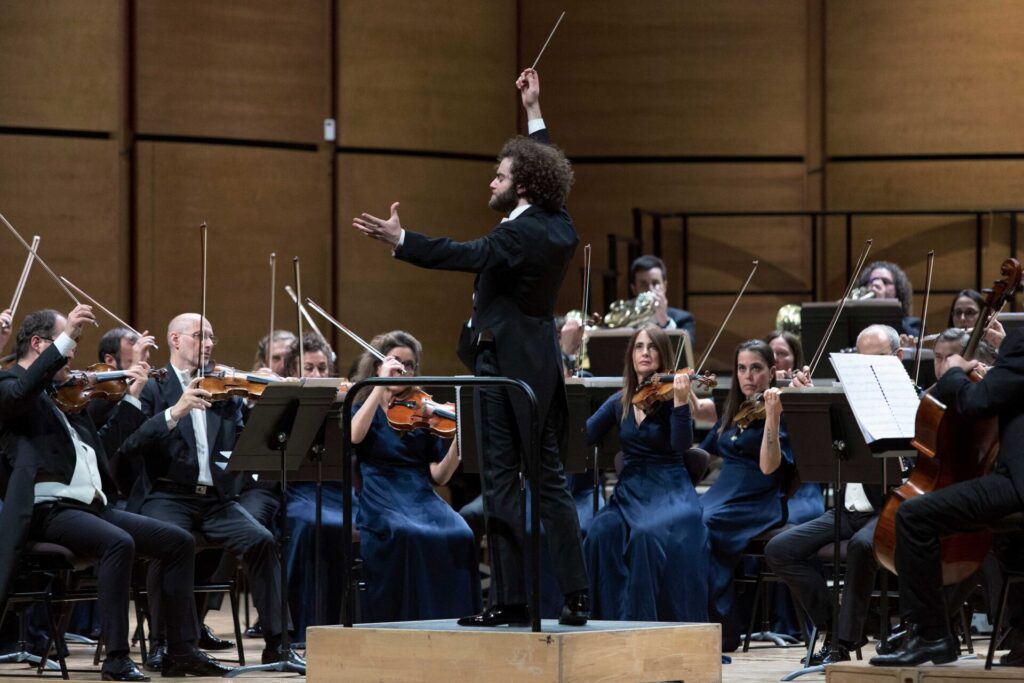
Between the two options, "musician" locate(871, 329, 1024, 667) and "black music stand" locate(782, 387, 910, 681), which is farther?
"black music stand" locate(782, 387, 910, 681)

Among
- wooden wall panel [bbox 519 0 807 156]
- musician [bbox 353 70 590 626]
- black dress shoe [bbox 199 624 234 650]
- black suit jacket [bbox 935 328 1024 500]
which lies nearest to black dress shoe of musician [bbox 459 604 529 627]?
musician [bbox 353 70 590 626]

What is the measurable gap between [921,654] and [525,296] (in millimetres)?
1371

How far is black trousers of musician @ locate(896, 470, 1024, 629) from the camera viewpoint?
13.1ft

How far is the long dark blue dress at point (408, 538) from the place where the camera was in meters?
5.55

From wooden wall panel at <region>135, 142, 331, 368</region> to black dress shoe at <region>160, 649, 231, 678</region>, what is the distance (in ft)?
9.11

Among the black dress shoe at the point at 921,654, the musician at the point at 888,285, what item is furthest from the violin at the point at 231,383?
the musician at the point at 888,285

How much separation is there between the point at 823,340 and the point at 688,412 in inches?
37.4

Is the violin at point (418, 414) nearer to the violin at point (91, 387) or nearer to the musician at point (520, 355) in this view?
the violin at point (91, 387)

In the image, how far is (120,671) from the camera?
15.4 feet

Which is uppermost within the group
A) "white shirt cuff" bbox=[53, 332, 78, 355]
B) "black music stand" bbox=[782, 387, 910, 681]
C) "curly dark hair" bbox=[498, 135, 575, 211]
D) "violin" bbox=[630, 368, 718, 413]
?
"curly dark hair" bbox=[498, 135, 575, 211]

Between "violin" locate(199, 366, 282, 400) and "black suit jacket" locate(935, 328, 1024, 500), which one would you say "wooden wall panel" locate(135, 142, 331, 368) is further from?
"black suit jacket" locate(935, 328, 1024, 500)

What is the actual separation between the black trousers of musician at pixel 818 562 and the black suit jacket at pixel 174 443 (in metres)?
1.87

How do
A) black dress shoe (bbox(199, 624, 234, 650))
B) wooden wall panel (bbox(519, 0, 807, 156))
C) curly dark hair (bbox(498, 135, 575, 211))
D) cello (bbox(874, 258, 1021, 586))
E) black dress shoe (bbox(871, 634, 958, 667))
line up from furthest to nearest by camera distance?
wooden wall panel (bbox(519, 0, 807, 156))
black dress shoe (bbox(199, 624, 234, 650))
cello (bbox(874, 258, 1021, 586))
black dress shoe (bbox(871, 634, 958, 667))
curly dark hair (bbox(498, 135, 575, 211))

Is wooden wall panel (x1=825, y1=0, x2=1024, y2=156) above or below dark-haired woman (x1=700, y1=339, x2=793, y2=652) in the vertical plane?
above
